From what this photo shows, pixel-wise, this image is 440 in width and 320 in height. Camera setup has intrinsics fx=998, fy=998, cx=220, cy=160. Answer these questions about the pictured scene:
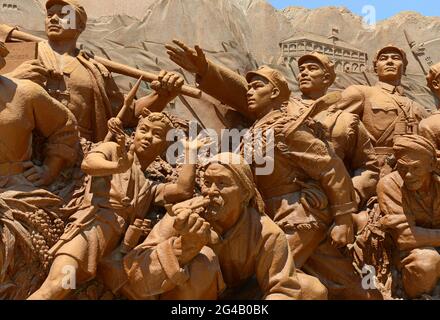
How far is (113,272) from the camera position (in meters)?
6.68

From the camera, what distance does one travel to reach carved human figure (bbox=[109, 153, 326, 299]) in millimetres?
6508

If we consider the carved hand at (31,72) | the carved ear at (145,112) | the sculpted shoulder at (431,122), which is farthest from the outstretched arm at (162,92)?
the sculpted shoulder at (431,122)

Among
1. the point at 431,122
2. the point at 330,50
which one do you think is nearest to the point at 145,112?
the point at 431,122

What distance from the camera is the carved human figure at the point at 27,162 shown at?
6.59m

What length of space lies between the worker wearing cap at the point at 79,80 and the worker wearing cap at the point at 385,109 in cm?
169

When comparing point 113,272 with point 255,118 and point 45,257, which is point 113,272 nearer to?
point 45,257

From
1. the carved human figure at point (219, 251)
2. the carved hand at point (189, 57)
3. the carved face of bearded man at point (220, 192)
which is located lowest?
the carved human figure at point (219, 251)

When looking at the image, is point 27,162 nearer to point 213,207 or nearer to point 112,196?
point 112,196

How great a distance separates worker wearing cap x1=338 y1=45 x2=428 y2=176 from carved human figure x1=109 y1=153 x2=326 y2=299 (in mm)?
1757

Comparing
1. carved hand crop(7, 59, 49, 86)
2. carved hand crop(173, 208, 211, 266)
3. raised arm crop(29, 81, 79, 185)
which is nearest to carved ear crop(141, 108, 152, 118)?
raised arm crop(29, 81, 79, 185)

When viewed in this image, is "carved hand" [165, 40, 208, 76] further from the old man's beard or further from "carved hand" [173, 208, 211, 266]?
"carved hand" [173, 208, 211, 266]

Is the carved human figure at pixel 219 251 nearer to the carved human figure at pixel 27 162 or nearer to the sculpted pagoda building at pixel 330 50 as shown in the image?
the carved human figure at pixel 27 162

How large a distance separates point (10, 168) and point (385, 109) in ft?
10.8

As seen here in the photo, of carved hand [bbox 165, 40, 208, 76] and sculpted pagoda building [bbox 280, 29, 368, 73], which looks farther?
sculpted pagoda building [bbox 280, 29, 368, 73]
